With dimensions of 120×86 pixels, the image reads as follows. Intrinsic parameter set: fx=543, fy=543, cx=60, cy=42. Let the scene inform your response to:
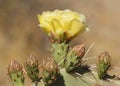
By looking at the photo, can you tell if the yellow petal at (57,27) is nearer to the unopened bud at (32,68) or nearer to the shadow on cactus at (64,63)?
the shadow on cactus at (64,63)

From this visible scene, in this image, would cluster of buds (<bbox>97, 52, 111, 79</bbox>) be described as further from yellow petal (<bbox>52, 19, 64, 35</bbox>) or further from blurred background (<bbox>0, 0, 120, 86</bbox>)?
blurred background (<bbox>0, 0, 120, 86</bbox>)

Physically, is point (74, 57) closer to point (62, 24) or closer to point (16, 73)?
point (62, 24)

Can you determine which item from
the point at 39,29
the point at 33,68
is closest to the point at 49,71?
the point at 33,68

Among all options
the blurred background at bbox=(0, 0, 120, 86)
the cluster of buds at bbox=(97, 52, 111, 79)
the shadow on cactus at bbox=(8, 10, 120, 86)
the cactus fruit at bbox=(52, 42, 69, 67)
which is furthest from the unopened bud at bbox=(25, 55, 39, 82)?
the blurred background at bbox=(0, 0, 120, 86)

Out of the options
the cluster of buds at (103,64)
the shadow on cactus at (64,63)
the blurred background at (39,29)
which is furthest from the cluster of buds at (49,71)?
the blurred background at (39,29)

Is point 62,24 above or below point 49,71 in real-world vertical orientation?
above

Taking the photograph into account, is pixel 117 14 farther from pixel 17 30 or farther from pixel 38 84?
pixel 38 84
